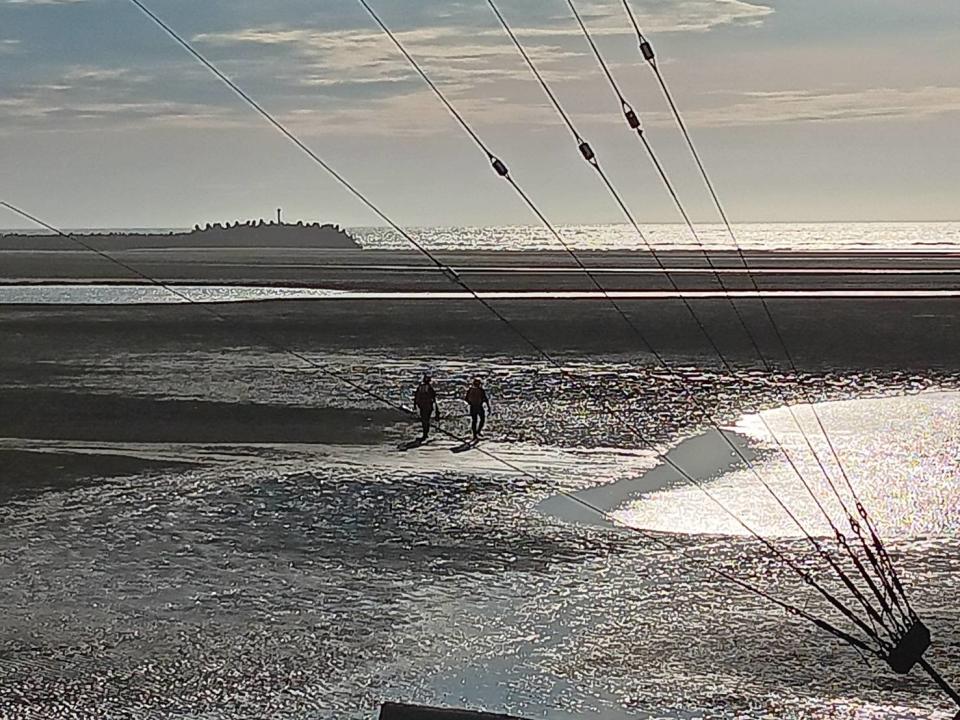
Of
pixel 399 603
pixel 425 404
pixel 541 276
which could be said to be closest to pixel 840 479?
pixel 425 404

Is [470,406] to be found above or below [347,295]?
below

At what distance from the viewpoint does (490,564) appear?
56.4 feet

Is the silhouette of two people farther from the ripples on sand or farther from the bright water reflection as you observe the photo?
the bright water reflection

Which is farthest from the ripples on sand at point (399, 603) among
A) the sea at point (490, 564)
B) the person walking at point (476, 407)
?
the person walking at point (476, 407)

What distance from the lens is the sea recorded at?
12.9 metres

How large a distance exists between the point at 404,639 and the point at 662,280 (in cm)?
7831

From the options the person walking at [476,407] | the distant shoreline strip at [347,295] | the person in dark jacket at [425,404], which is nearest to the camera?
the person walking at [476,407]

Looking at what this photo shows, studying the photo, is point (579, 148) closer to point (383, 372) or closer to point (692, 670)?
point (692, 670)

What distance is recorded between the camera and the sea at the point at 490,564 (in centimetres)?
1285

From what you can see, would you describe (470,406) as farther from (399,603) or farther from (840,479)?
(399,603)

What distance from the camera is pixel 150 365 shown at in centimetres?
4034

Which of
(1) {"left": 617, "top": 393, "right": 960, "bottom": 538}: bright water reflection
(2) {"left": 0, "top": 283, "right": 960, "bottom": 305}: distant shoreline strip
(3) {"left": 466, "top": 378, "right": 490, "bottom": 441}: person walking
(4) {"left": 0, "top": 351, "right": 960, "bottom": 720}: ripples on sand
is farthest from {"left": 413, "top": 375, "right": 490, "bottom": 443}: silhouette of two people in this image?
(2) {"left": 0, "top": 283, "right": 960, "bottom": 305}: distant shoreline strip

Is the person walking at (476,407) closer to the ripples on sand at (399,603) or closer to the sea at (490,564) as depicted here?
the sea at (490,564)

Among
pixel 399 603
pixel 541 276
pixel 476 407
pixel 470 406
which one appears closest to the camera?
pixel 399 603
